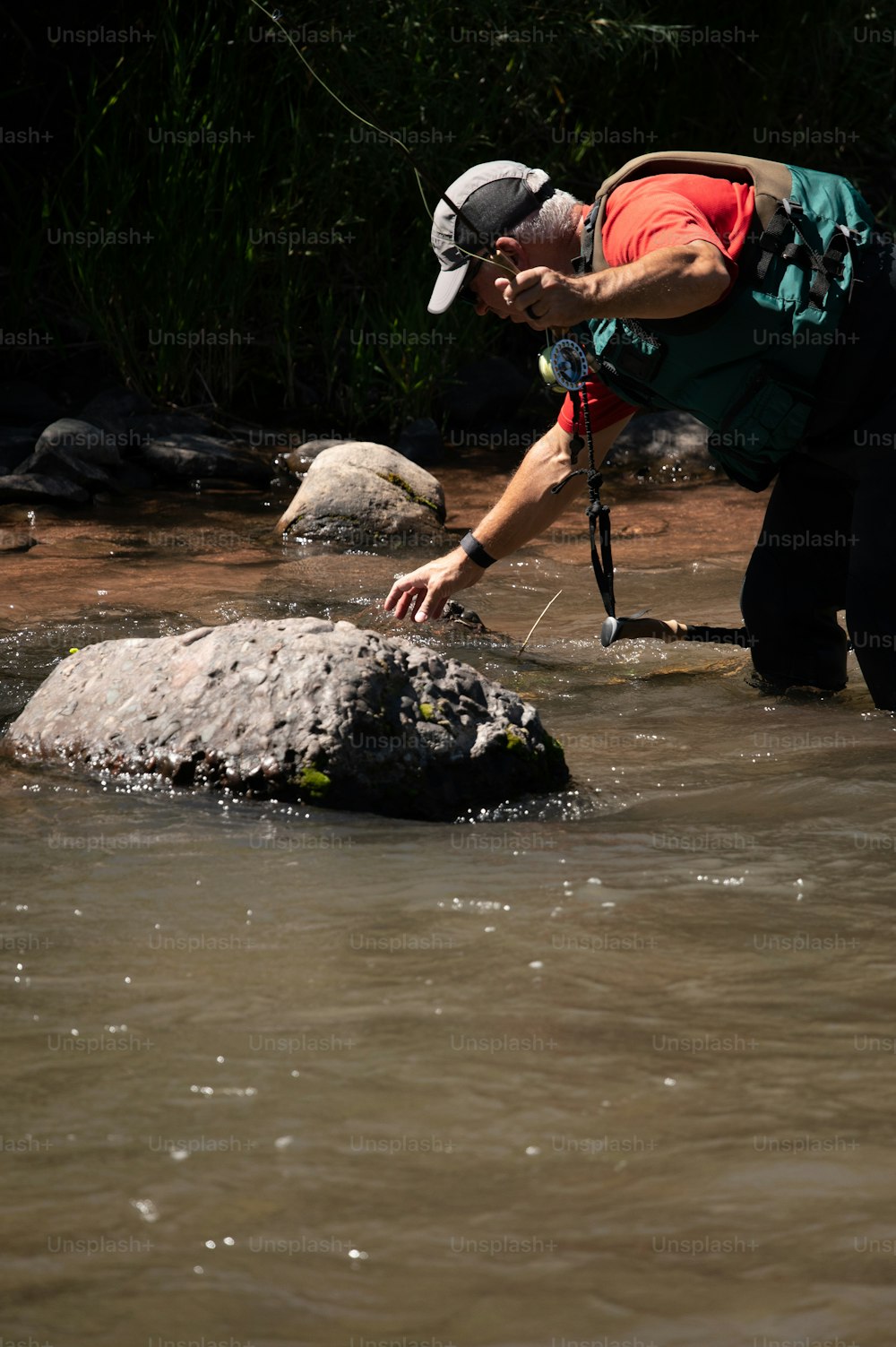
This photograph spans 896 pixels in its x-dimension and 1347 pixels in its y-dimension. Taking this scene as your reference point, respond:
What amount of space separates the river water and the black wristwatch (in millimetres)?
537

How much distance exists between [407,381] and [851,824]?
624cm

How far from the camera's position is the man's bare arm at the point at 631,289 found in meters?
3.01

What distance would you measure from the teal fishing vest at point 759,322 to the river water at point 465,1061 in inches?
34.5

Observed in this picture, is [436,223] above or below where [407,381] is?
above

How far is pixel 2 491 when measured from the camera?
24.7 feet

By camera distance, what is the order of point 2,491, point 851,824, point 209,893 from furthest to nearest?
point 2,491 → point 851,824 → point 209,893

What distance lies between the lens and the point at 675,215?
321 cm

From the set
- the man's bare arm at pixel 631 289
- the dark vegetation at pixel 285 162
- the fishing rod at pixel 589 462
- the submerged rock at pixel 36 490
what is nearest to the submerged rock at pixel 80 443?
the submerged rock at pixel 36 490

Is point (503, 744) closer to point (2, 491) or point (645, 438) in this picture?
point (2, 491)

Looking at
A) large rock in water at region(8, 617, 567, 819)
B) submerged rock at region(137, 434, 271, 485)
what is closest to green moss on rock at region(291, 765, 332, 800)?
large rock in water at region(8, 617, 567, 819)

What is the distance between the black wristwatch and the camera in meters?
3.83

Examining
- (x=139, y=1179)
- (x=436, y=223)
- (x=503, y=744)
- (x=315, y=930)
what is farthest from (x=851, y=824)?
(x=139, y=1179)

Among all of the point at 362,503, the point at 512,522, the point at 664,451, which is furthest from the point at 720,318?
the point at 664,451

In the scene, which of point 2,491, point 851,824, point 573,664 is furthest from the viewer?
point 2,491
